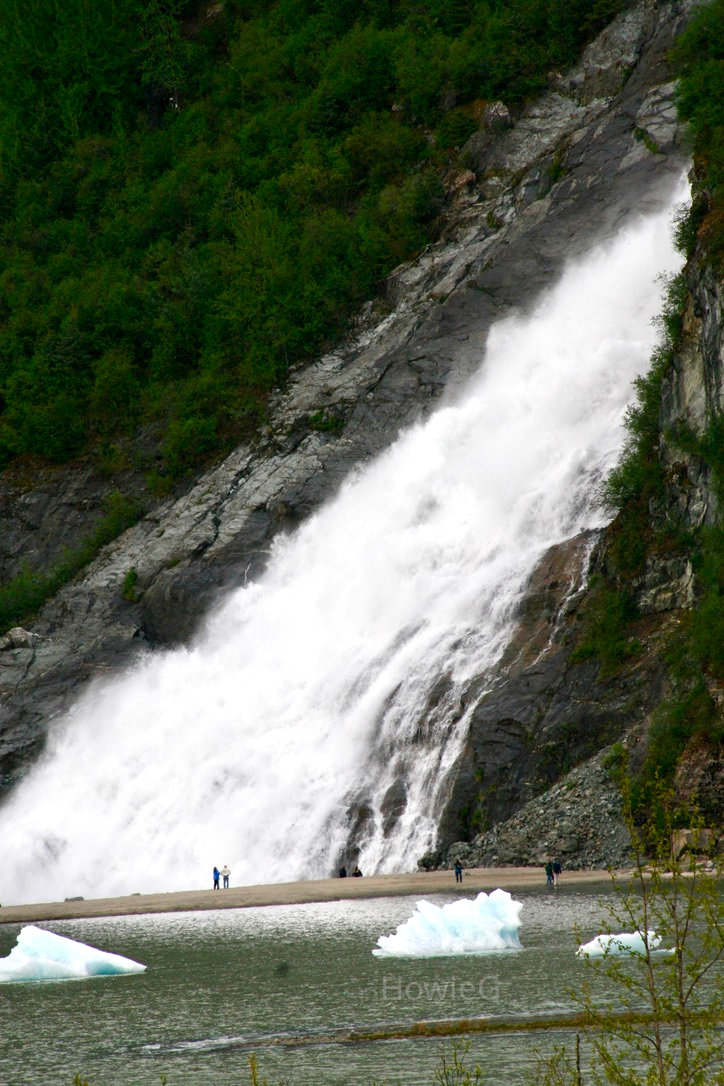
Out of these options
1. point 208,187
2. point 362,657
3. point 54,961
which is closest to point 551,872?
point 54,961

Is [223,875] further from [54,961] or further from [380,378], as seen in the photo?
[380,378]

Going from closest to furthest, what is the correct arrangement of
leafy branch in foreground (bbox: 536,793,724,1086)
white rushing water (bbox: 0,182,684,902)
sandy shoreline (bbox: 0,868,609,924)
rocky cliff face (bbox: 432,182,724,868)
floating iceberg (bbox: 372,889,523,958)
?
leafy branch in foreground (bbox: 536,793,724,1086)
floating iceberg (bbox: 372,889,523,958)
sandy shoreline (bbox: 0,868,609,924)
rocky cliff face (bbox: 432,182,724,868)
white rushing water (bbox: 0,182,684,902)

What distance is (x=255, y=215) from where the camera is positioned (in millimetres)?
75750

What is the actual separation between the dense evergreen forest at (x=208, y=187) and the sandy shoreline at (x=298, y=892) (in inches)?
1131

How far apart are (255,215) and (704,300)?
37.2m

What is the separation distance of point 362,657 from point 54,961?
80.5 ft

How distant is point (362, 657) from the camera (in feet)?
161

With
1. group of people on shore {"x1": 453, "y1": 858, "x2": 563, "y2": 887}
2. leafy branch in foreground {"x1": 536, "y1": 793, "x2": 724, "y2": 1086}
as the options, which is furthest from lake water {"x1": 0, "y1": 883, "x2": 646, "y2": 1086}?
group of people on shore {"x1": 453, "y1": 858, "x2": 563, "y2": 887}

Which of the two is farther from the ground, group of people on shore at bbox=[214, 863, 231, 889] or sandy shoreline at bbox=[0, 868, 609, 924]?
group of people on shore at bbox=[214, 863, 231, 889]

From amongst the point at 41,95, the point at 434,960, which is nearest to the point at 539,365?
the point at 434,960

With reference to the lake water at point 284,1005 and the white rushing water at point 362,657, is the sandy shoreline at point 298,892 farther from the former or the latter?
the lake water at point 284,1005

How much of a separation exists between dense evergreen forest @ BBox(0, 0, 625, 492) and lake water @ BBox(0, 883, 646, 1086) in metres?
40.5

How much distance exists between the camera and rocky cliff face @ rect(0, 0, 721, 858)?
58.2 metres

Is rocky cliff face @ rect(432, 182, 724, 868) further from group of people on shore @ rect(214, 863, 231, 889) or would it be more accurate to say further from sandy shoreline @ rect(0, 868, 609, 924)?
group of people on shore @ rect(214, 863, 231, 889)
